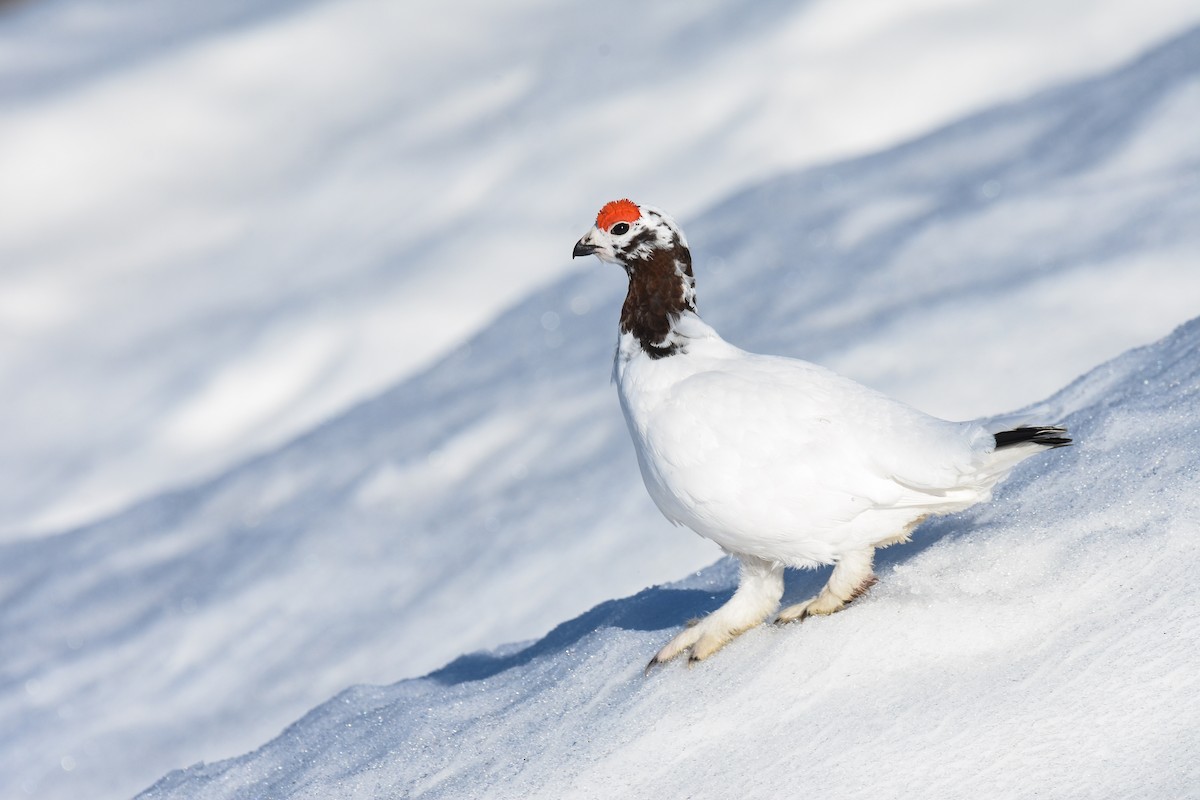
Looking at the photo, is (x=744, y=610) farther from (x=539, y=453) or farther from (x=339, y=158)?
(x=339, y=158)

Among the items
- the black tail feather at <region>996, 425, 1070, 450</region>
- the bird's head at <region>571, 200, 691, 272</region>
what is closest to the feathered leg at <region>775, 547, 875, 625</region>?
A: the black tail feather at <region>996, 425, 1070, 450</region>

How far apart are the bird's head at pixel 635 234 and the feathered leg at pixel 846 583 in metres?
0.85

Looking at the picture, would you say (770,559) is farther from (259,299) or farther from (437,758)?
(259,299)

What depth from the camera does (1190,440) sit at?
2.94 metres

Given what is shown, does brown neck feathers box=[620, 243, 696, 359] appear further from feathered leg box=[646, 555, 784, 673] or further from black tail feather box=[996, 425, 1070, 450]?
black tail feather box=[996, 425, 1070, 450]

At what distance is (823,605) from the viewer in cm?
272

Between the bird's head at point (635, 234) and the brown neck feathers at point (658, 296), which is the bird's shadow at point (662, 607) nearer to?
the brown neck feathers at point (658, 296)

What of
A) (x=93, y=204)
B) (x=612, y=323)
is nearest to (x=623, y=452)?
(x=612, y=323)

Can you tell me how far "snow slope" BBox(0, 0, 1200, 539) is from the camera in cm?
778

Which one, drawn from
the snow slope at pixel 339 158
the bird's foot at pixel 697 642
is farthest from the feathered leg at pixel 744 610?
the snow slope at pixel 339 158

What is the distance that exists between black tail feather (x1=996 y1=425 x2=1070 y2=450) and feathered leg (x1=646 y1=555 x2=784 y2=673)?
0.59 m

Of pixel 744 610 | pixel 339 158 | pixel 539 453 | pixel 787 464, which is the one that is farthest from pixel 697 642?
pixel 339 158

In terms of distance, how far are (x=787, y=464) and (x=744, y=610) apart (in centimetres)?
41

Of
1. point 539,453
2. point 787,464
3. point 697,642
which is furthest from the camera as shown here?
point 539,453
